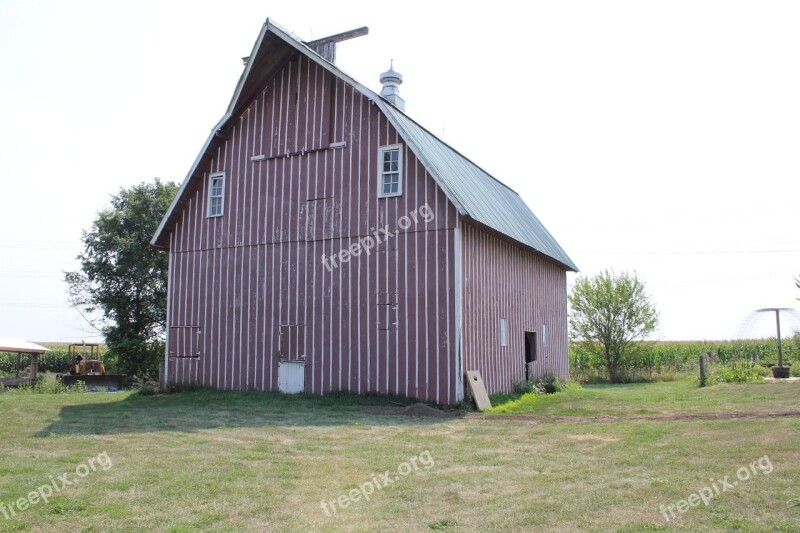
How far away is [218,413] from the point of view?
13773mm

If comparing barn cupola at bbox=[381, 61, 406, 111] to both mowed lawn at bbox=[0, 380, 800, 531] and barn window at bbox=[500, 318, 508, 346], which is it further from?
mowed lawn at bbox=[0, 380, 800, 531]

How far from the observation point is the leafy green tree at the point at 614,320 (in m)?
31.3

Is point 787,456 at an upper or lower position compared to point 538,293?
lower

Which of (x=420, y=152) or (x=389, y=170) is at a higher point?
(x=420, y=152)

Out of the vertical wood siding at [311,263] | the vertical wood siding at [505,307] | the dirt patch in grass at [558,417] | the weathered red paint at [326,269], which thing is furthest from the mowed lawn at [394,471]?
the vertical wood siding at [505,307]

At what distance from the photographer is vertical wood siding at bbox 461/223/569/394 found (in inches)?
640

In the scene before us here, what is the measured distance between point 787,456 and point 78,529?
7.85 meters

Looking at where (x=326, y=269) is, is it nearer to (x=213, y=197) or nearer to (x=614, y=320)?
(x=213, y=197)

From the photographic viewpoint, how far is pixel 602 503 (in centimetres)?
660

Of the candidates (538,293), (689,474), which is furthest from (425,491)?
(538,293)

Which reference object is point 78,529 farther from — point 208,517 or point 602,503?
point 602,503

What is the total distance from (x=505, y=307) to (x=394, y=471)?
10.9 m


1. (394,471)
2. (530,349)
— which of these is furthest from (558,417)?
(530,349)

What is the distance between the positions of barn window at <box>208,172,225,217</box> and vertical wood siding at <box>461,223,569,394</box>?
748 centimetres
